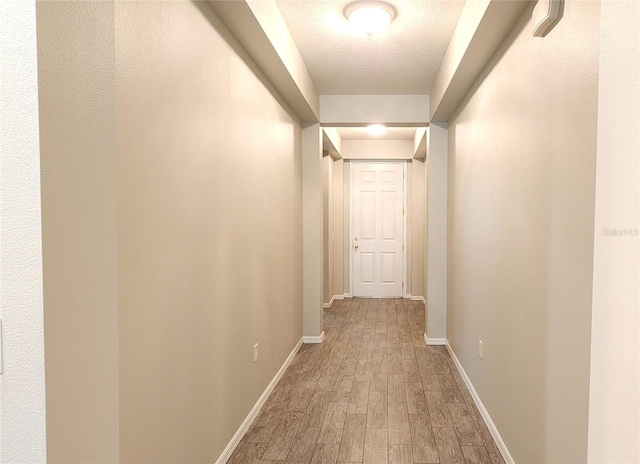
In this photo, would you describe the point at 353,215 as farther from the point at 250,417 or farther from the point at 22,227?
the point at 22,227

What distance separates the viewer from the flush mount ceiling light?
8.82 ft

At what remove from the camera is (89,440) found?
110cm

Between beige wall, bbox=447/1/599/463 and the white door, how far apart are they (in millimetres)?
4137

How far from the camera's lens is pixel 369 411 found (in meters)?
3.11

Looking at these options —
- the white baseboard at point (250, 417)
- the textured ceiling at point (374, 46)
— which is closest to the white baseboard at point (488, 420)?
the white baseboard at point (250, 417)

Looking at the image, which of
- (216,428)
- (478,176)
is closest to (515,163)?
(478,176)

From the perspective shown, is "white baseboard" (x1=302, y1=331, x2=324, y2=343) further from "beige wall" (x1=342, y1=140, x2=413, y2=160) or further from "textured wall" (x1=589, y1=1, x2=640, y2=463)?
"textured wall" (x1=589, y1=1, x2=640, y2=463)

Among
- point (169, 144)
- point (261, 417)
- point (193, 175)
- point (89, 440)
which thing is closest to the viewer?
point (89, 440)

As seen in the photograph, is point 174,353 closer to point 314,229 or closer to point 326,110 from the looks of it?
point 314,229

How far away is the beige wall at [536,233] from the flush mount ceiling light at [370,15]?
675 millimetres

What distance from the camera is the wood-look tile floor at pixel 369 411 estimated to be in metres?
2.53

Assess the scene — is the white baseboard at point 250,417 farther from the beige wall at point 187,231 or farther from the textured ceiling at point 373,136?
the textured ceiling at point 373,136

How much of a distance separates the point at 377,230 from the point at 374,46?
4.34m

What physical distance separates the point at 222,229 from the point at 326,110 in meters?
2.69
